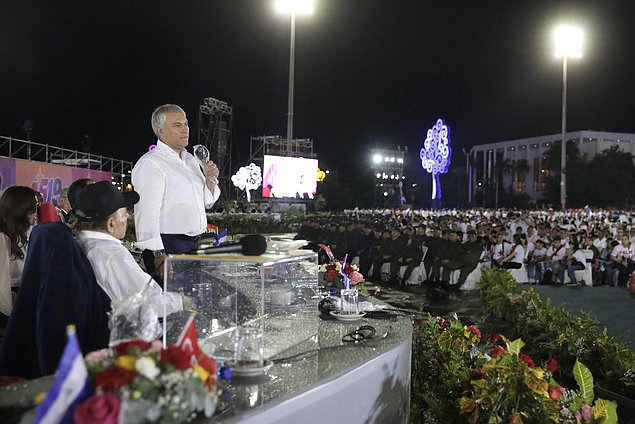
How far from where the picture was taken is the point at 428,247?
1355cm

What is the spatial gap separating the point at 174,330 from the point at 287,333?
54 cm

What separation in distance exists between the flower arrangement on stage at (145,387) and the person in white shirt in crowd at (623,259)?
1287 cm

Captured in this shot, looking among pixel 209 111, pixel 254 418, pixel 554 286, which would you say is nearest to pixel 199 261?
pixel 254 418

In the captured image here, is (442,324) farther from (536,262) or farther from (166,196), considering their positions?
(536,262)

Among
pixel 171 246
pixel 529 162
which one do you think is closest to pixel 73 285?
pixel 171 246

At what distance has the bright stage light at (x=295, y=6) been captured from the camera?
1822 centimetres

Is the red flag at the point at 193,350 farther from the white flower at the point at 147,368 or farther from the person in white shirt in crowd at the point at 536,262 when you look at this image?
the person in white shirt in crowd at the point at 536,262

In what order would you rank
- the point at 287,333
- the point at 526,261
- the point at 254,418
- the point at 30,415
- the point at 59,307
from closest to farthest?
1. the point at 30,415
2. the point at 254,418
3. the point at 59,307
4. the point at 287,333
5. the point at 526,261

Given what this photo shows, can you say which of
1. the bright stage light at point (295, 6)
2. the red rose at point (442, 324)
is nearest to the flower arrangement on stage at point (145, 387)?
the red rose at point (442, 324)

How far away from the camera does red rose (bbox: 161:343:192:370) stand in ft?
4.75

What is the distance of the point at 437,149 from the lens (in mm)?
37312

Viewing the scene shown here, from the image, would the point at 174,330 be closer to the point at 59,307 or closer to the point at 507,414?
the point at 59,307

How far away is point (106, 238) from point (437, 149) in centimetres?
3636

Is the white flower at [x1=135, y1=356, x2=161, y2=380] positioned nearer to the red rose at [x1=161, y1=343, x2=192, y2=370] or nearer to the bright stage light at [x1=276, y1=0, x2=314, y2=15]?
the red rose at [x1=161, y1=343, x2=192, y2=370]
